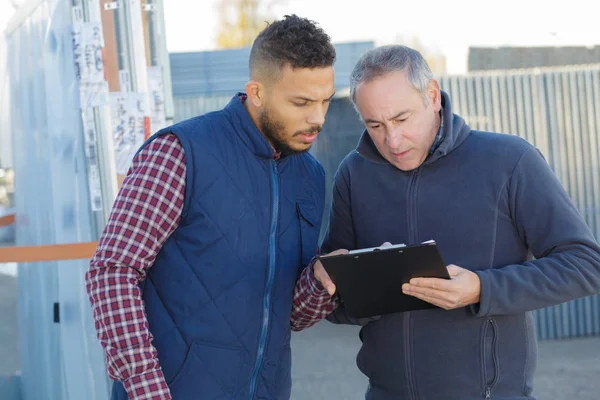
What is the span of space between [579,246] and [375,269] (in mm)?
594

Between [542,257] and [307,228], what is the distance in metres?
0.70

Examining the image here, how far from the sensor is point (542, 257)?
2.56 meters

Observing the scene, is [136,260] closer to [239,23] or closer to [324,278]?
[324,278]

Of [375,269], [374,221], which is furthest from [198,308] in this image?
[374,221]

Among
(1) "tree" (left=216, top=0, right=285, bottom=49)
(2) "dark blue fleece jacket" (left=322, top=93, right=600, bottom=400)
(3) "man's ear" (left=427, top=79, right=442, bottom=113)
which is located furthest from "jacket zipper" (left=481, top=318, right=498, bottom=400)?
(1) "tree" (left=216, top=0, right=285, bottom=49)

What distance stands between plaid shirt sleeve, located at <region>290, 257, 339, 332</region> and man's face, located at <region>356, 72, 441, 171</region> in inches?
16.9

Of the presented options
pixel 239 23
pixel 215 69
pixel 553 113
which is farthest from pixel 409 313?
pixel 239 23

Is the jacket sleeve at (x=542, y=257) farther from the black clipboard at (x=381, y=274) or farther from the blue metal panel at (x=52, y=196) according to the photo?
the blue metal panel at (x=52, y=196)

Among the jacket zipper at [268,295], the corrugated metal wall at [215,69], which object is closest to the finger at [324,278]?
the jacket zipper at [268,295]

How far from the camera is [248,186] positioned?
2471 millimetres

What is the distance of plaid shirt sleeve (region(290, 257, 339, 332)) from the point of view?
2.62 metres

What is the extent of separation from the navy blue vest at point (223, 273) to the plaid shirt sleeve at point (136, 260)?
53 millimetres

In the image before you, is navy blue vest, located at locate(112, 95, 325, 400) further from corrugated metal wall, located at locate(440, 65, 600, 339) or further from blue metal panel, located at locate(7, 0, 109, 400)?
corrugated metal wall, located at locate(440, 65, 600, 339)

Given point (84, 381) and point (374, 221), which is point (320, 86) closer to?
point (374, 221)
